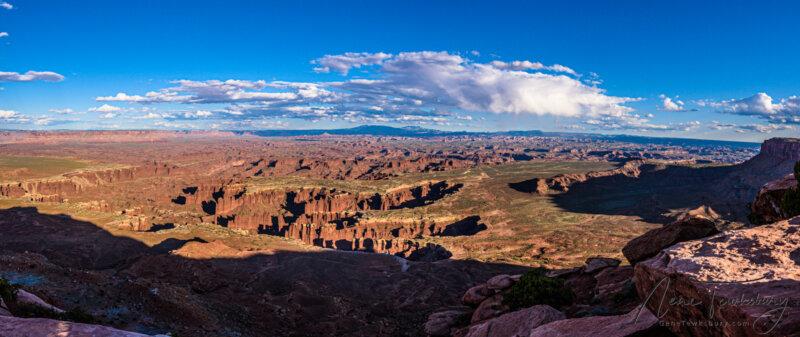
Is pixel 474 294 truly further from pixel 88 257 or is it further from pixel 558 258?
pixel 88 257

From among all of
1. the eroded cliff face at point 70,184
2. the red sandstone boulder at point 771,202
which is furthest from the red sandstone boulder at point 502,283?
the eroded cliff face at point 70,184

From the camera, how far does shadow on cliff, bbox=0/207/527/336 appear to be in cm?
2777

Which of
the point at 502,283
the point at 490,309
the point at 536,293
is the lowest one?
the point at 490,309

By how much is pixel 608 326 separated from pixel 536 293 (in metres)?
13.8

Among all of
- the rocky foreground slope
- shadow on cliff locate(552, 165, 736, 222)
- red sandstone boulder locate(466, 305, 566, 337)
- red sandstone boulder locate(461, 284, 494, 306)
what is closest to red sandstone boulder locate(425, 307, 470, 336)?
red sandstone boulder locate(461, 284, 494, 306)

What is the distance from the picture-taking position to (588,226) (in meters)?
96.7

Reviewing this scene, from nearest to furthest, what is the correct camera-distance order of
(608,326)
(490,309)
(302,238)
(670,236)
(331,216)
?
(608,326)
(670,236)
(490,309)
(302,238)
(331,216)

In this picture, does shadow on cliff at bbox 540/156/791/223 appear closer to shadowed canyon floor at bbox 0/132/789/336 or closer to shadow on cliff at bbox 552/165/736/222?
shadow on cliff at bbox 552/165/736/222

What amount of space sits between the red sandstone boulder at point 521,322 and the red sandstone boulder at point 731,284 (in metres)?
5.79

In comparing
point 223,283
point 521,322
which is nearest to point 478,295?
point 521,322

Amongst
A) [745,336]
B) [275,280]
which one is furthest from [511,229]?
[745,336]

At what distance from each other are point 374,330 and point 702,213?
9744 cm

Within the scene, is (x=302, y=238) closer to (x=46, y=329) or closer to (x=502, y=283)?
(x=502, y=283)

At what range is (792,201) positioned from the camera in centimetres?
1812
